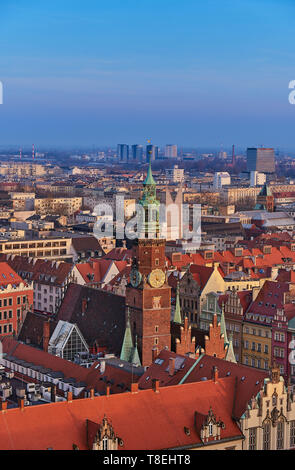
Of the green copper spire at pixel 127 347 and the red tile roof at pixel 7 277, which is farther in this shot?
the red tile roof at pixel 7 277

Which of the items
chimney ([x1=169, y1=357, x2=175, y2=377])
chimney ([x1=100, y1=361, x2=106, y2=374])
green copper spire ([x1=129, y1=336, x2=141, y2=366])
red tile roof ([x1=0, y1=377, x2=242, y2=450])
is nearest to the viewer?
red tile roof ([x1=0, y1=377, x2=242, y2=450])

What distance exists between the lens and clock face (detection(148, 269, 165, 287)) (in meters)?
69.4

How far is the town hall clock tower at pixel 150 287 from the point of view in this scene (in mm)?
69000

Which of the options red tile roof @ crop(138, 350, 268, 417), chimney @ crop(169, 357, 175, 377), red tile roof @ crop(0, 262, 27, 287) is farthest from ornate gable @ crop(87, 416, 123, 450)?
red tile roof @ crop(0, 262, 27, 287)

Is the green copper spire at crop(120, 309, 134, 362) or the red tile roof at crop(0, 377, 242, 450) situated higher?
the red tile roof at crop(0, 377, 242, 450)

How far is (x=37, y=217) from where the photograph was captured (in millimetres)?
185750

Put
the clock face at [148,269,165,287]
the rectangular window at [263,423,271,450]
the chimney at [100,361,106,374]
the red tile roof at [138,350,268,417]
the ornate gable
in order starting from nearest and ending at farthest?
the ornate gable, the rectangular window at [263,423,271,450], the red tile roof at [138,350,268,417], the chimney at [100,361,106,374], the clock face at [148,269,165,287]

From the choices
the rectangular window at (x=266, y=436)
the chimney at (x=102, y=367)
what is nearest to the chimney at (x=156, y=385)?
the rectangular window at (x=266, y=436)

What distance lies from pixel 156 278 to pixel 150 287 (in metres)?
0.87

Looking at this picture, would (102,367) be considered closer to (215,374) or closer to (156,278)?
(215,374)

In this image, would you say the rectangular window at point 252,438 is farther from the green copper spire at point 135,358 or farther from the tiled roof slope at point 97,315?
the tiled roof slope at point 97,315

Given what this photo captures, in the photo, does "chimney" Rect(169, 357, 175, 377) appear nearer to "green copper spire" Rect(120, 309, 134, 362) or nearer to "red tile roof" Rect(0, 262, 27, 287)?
"green copper spire" Rect(120, 309, 134, 362)

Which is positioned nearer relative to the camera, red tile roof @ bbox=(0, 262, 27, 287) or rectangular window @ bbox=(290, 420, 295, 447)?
rectangular window @ bbox=(290, 420, 295, 447)
